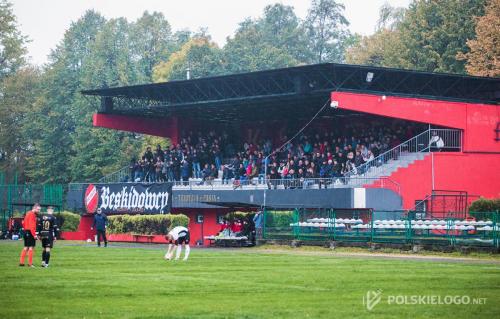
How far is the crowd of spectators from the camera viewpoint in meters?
50.3

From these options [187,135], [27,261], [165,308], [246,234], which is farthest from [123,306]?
[187,135]

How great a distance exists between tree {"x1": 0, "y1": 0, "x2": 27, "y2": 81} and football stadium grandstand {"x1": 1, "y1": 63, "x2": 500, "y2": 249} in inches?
1197

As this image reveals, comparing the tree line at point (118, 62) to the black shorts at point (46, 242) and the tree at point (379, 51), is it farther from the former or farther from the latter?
the black shorts at point (46, 242)

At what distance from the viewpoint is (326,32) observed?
116 m

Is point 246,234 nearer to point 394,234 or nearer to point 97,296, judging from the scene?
point 394,234

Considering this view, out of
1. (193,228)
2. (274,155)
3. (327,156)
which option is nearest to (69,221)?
(193,228)

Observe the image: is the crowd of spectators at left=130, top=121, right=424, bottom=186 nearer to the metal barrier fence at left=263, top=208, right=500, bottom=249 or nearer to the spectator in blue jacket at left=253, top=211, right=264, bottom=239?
the metal barrier fence at left=263, top=208, right=500, bottom=249

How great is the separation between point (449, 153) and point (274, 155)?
1129 cm

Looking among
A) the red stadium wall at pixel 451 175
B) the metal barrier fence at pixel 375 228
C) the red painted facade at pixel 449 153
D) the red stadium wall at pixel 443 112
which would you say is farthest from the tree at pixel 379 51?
the metal barrier fence at pixel 375 228

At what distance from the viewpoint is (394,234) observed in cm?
3775

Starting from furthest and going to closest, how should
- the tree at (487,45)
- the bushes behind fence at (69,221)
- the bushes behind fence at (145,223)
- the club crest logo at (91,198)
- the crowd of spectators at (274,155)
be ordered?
the tree at (487,45), the club crest logo at (91,198), the bushes behind fence at (69,221), the crowd of spectators at (274,155), the bushes behind fence at (145,223)

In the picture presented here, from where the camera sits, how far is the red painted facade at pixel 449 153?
46.8m

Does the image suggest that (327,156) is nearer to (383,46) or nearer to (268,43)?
(383,46)

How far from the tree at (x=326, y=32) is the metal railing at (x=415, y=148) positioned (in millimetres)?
66504
